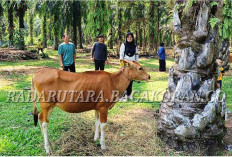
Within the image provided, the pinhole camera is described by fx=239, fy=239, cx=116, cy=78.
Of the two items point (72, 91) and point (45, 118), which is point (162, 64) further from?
point (45, 118)

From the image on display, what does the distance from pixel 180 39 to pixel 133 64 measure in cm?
106

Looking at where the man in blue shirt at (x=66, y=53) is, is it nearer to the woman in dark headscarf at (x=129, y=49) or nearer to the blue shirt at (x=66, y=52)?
the blue shirt at (x=66, y=52)

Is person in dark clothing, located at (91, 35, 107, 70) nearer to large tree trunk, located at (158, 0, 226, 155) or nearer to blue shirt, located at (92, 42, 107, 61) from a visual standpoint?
blue shirt, located at (92, 42, 107, 61)

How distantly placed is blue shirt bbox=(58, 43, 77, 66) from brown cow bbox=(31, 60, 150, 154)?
3057 mm

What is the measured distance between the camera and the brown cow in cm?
428

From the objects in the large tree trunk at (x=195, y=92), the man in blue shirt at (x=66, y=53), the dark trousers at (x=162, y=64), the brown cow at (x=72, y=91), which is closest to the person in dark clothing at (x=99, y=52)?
the man in blue shirt at (x=66, y=53)

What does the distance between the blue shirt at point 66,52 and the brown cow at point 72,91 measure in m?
3.06

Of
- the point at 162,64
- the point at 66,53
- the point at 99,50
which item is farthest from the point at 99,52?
the point at 162,64

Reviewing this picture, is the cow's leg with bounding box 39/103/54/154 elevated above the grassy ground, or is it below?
above

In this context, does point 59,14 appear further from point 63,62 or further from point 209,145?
point 209,145

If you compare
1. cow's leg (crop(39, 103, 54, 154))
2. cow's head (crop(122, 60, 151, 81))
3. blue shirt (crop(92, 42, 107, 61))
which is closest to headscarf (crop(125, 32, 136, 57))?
blue shirt (crop(92, 42, 107, 61))

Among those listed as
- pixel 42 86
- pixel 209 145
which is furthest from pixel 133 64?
pixel 209 145

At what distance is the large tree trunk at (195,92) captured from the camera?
14.8 feet

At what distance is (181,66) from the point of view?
4.76 meters
